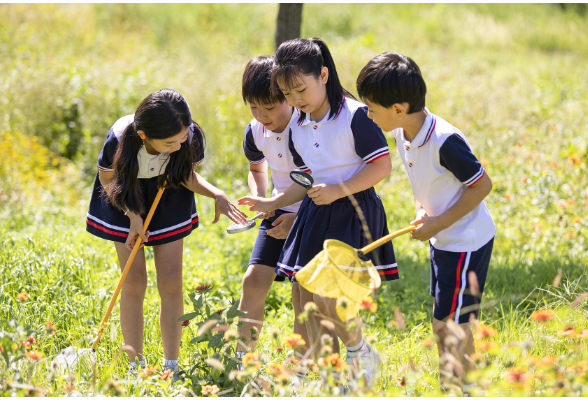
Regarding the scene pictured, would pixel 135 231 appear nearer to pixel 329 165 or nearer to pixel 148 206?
pixel 148 206

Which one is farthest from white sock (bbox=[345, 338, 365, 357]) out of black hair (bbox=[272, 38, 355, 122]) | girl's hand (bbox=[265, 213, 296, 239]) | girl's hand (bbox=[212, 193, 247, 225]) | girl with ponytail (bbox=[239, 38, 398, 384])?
black hair (bbox=[272, 38, 355, 122])

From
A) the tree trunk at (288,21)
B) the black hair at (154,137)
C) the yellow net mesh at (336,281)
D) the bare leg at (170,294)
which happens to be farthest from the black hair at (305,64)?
the tree trunk at (288,21)

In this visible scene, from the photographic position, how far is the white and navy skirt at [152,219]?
2537 millimetres

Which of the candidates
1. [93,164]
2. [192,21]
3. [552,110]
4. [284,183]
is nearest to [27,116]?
[93,164]

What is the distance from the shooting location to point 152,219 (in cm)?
255

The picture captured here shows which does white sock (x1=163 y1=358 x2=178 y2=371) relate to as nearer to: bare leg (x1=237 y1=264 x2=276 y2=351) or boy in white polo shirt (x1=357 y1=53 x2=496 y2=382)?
bare leg (x1=237 y1=264 x2=276 y2=351)

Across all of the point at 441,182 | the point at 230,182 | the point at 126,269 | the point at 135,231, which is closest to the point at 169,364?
the point at 126,269

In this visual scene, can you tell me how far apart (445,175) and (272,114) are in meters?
0.82

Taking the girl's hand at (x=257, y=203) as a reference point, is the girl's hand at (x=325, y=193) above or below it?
above

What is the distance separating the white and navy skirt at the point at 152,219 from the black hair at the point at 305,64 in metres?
0.76

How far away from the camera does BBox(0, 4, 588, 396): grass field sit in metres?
2.21

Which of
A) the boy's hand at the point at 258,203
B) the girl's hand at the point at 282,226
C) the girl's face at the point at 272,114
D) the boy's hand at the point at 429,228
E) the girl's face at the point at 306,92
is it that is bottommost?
the girl's hand at the point at 282,226

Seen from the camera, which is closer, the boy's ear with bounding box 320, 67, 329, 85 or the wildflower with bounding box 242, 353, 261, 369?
the wildflower with bounding box 242, 353, 261, 369

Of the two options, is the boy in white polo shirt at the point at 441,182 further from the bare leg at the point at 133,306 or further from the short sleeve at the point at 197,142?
the bare leg at the point at 133,306
